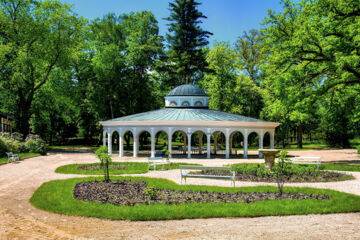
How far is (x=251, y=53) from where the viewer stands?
195 feet

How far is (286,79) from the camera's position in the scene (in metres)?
26.2

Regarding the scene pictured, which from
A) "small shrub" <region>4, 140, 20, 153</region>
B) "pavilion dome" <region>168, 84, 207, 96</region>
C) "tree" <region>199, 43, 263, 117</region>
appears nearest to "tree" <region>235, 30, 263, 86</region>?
"tree" <region>199, 43, 263, 117</region>

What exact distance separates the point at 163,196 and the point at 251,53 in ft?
169

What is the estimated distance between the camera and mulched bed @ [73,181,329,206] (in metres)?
11.0

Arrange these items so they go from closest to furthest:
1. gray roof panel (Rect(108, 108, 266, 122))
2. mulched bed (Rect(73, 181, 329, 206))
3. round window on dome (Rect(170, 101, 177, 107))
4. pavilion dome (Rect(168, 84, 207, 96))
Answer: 1. mulched bed (Rect(73, 181, 329, 206))
2. gray roof panel (Rect(108, 108, 266, 122))
3. pavilion dome (Rect(168, 84, 207, 96))
4. round window on dome (Rect(170, 101, 177, 107))

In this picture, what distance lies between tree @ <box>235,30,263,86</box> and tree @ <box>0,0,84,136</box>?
2952cm

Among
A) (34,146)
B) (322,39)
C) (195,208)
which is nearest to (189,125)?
(322,39)

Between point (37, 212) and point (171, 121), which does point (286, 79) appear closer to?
point (171, 121)

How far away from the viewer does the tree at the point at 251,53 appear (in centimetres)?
5775

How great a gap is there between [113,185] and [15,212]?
469cm

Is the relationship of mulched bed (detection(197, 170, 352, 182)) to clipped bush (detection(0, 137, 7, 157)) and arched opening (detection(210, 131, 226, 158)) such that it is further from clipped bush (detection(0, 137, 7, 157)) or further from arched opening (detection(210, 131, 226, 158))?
clipped bush (detection(0, 137, 7, 157))

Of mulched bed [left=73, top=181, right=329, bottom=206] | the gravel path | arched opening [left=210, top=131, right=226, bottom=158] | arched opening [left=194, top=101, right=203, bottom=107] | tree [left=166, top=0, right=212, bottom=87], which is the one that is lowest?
the gravel path

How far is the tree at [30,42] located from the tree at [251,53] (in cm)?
2952

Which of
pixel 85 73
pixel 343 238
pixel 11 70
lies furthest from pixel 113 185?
pixel 85 73
